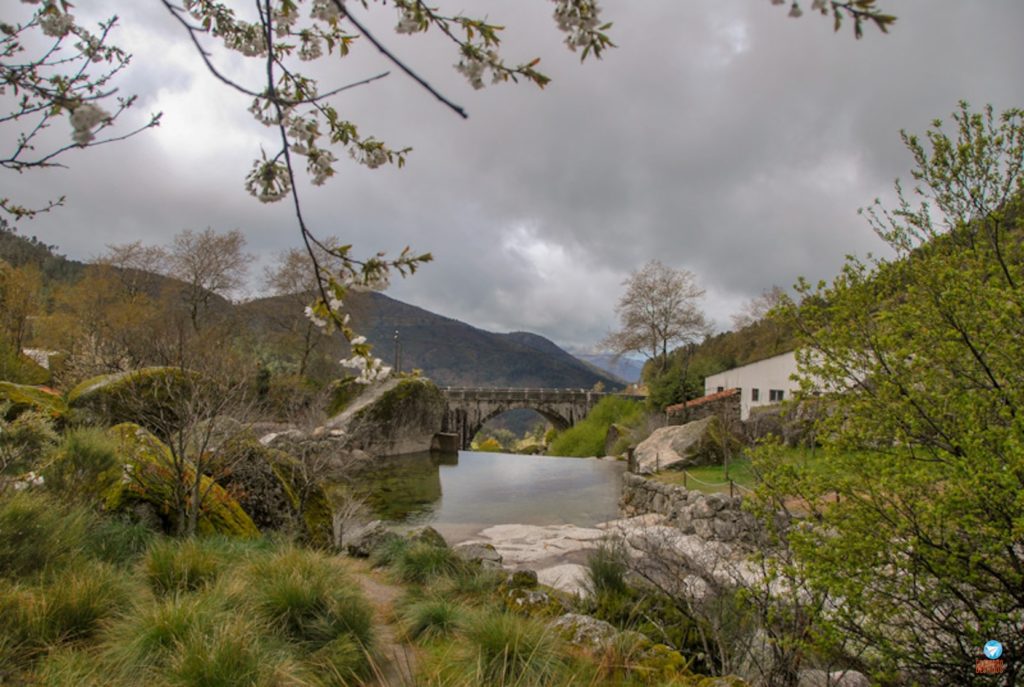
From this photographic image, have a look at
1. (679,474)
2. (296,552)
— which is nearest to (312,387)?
(679,474)

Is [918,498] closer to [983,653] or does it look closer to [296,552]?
[983,653]

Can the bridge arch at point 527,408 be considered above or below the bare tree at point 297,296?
below

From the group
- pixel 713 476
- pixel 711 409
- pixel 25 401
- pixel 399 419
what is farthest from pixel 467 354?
pixel 25 401

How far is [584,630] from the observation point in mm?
3969

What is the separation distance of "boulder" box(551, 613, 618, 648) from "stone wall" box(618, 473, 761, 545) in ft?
18.8

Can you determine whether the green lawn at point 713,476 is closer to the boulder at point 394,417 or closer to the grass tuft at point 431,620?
the grass tuft at point 431,620

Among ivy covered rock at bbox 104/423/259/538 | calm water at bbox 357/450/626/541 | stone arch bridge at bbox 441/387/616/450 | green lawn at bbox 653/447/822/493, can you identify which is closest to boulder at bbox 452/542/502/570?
ivy covered rock at bbox 104/423/259/538

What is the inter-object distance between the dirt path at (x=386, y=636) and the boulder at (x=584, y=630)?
1089 mm

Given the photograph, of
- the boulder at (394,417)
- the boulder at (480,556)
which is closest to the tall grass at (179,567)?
the boulder at (480,556)

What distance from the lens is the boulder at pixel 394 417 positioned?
22750 millimetres

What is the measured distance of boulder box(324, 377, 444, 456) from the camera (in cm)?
2275

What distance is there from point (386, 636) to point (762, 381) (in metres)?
22.7

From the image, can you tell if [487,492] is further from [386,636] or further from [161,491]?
[386,636]

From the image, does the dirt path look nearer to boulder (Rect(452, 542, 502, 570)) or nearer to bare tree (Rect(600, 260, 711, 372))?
boulder (Rect(452, 542, 502, 570))
